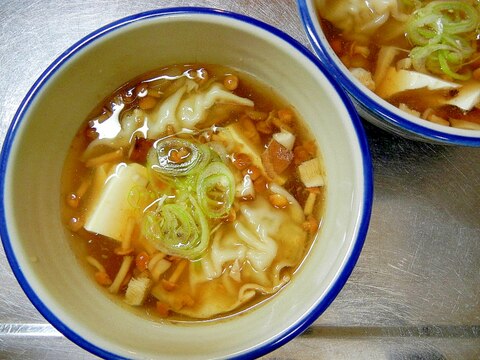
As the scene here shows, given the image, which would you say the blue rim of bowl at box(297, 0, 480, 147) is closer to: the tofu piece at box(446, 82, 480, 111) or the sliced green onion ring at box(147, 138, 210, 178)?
the tofu piece at box(446, 82, 480, 111)

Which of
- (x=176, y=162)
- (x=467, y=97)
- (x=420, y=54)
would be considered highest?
(x=176, y=162)

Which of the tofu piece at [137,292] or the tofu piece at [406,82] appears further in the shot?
the tofu piece at [406,82]

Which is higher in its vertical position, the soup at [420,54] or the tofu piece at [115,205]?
the tofu piece at [115,205]

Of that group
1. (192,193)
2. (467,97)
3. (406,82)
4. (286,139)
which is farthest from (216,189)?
(467,97)

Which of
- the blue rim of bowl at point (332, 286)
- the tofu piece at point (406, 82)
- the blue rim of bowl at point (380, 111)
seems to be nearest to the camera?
the blue rim of bowl at point (332, 286)

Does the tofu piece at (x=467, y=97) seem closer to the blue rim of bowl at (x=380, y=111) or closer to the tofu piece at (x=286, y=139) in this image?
the blue rim of bowl at (x=380, y=111)

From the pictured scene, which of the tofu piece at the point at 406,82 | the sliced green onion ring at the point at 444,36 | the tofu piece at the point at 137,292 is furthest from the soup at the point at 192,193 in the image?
the sliced green onion ring at the point at 444,36

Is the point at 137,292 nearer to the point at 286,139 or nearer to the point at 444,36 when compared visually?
the point at 286,139

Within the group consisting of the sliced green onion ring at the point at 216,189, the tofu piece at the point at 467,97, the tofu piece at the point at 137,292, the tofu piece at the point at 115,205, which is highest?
the tofu piece at the point at 115,205
